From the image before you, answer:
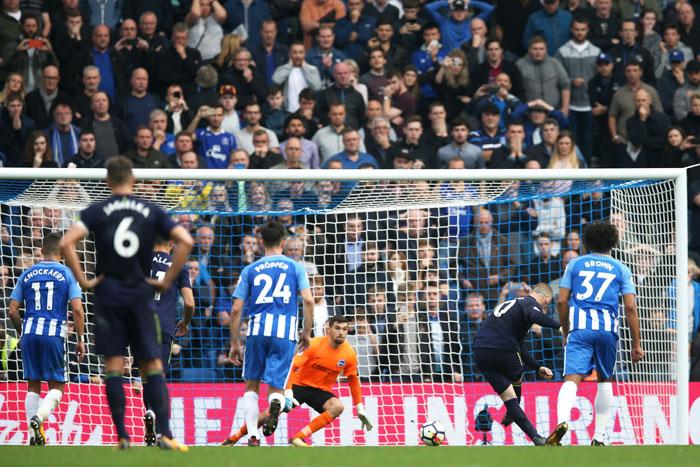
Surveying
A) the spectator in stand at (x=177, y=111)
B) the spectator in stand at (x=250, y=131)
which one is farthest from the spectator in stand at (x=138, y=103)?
the spectator in stand at (x=250, y=131)

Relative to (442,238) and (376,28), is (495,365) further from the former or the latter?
(376,28)

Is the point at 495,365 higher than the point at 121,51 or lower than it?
lower

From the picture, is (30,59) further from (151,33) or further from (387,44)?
(387,44)

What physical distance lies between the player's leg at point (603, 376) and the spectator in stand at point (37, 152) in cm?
759

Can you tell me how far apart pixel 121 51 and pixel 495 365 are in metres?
7.57

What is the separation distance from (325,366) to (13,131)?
20.3ft

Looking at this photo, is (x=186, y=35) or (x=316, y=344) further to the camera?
(x=186, y=35)

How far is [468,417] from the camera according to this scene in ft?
44.5

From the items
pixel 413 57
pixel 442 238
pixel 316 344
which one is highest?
pixel 413 57

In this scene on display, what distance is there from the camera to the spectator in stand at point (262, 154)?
51.4ft

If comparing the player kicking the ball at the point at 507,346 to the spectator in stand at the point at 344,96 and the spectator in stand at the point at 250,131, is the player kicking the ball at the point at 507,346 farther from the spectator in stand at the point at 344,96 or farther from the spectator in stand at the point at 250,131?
the spectator in stand at the point at 344,96

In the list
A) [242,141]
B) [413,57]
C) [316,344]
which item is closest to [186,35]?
[242,141]

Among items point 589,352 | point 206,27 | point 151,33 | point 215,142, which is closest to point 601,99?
point 215,142

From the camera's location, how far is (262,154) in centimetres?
1580
